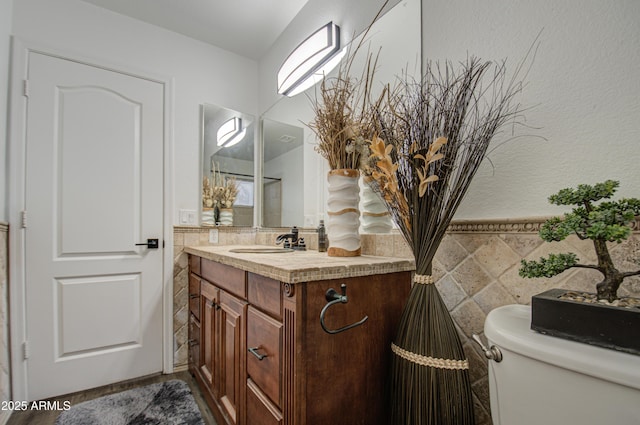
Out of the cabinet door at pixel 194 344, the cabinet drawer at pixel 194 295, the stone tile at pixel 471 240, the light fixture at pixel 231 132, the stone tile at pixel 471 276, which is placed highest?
the light fixture at pixel 231 132

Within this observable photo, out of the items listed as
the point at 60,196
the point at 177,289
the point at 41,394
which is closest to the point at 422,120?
the point at 177,289

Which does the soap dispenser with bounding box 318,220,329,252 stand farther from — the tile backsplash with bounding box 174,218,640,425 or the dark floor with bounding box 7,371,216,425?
the dark floor with bounding box 7,371,216,425

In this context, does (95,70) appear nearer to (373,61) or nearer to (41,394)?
(373,61)

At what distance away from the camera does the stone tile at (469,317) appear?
0.94 meters

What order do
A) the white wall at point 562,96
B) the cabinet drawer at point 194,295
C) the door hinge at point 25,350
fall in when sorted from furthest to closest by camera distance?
1. the cabinet drawer at point 194,295
2. the door hinge at point 25,350
3. the white wall at point 562,96

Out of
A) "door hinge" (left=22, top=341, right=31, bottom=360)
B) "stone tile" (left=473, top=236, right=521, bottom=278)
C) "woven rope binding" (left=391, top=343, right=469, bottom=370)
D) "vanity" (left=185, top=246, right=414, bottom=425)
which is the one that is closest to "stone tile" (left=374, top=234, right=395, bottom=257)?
"vanity" (left=185, top=246, right=414, bottom=425)

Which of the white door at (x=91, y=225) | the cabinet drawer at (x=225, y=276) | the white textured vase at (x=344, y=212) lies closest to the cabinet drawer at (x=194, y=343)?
the white door at (x=91, y=225)

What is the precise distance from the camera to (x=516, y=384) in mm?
603

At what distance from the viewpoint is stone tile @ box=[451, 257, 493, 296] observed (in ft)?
3.07

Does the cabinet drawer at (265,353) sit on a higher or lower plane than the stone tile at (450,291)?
lower

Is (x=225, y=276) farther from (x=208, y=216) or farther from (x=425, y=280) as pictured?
(x=208, y=216)

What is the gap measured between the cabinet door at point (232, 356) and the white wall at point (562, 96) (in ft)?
3.13

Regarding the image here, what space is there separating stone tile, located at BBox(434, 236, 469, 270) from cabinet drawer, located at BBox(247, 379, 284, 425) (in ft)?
2.41

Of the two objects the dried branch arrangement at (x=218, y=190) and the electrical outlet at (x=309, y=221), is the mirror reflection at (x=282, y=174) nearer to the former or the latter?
the electrical outlet at (x=309, y=221)
